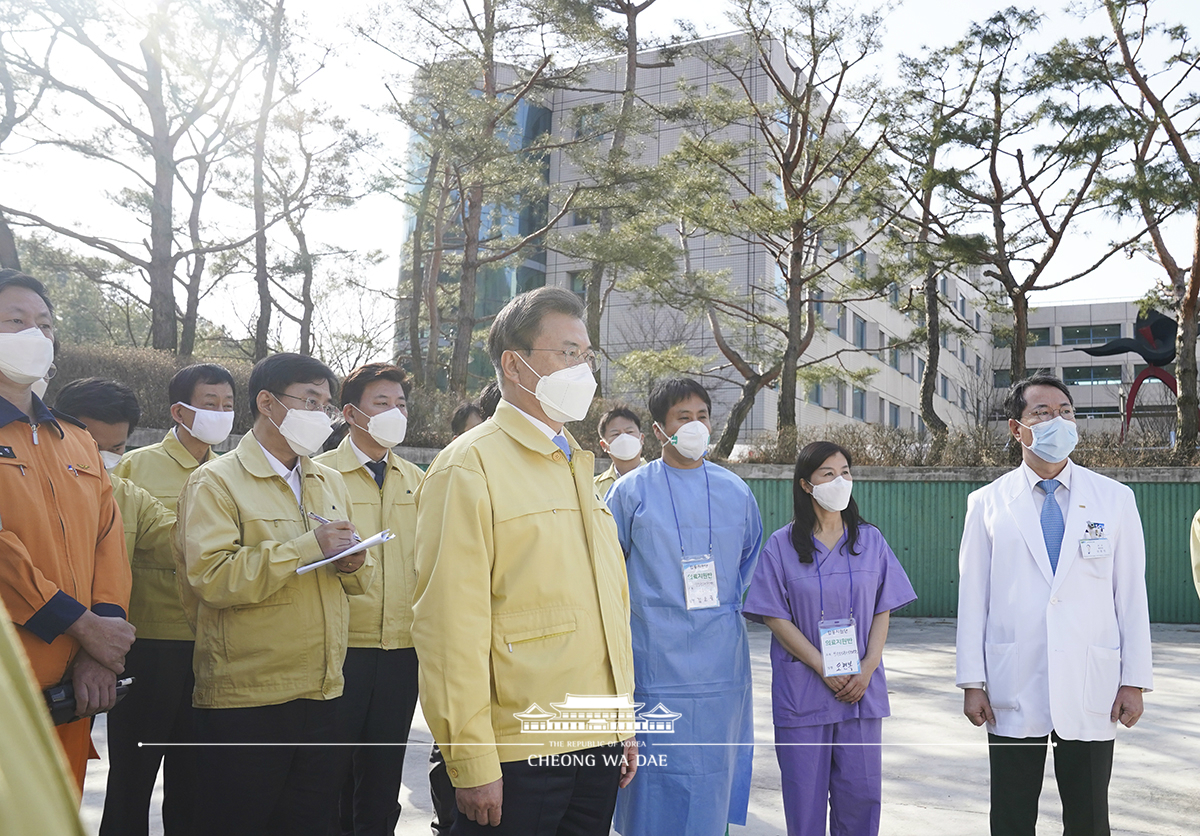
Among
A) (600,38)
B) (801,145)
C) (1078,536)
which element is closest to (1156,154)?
(801,145)

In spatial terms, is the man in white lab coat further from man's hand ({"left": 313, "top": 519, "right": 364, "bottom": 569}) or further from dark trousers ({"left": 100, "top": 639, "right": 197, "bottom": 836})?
dark trousers ({"left": 100, "top": 639, "right": 197, "bottom": 836})

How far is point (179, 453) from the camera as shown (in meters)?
3.77

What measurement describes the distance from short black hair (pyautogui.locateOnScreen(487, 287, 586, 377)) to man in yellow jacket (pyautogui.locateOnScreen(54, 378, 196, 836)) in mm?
1717

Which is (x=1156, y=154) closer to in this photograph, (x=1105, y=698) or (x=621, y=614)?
(x=1105, y=698)

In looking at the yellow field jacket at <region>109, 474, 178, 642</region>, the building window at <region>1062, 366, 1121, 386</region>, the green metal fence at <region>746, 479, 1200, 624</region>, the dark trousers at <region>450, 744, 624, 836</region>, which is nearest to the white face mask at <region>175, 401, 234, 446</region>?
the yellow field jacket at <region>109, 474, 178, 642</region>

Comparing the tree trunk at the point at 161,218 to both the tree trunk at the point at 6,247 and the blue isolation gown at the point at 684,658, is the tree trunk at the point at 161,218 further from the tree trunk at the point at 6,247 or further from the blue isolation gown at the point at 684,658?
the blue isolation gown at the point at 684,658

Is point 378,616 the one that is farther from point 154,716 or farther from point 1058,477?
point 1058,477

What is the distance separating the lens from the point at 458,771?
6.42ft

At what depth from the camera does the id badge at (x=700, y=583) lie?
3424 mm

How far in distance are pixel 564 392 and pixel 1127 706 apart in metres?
2.27

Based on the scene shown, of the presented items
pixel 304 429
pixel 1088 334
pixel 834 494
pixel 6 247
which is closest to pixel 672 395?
pixel 834 494

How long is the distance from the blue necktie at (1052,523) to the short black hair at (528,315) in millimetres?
1972

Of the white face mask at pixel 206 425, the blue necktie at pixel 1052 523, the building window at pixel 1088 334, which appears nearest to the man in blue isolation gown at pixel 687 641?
the blue necktie at pixel 1052 523

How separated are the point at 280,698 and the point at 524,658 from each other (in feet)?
3.25
